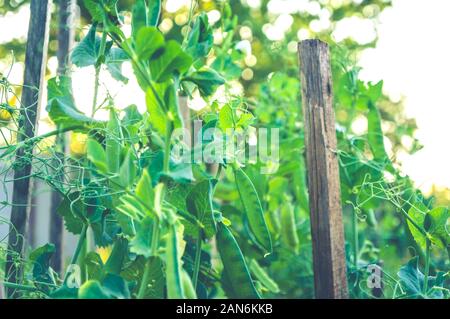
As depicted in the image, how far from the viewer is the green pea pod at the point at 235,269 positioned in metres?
1.26

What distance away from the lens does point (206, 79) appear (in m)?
1.06

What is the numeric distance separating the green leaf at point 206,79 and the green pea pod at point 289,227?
3.43ft

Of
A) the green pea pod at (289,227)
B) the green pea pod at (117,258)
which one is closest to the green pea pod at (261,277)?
the green pea pod at (289,227)

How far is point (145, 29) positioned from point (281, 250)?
1414mm

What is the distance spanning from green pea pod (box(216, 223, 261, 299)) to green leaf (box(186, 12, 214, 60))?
419 mm

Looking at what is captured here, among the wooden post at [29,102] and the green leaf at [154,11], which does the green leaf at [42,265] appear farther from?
the green leaf at [154,11]

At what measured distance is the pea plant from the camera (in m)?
0.92

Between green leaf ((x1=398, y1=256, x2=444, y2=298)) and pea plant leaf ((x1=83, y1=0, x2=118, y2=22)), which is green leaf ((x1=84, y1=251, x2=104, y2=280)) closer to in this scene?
pea plant leaf ((x1=83, y1=0, x2=118, y2=22))

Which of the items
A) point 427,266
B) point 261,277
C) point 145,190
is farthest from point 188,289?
point 261,277

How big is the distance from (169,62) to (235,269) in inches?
23.3

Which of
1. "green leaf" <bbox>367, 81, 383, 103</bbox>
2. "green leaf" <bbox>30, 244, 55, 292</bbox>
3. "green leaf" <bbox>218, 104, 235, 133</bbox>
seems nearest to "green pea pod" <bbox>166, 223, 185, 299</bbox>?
"green leaf" <bbox>218, 104, 235, 133</bbox>

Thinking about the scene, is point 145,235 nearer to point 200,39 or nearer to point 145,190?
point 145,190
